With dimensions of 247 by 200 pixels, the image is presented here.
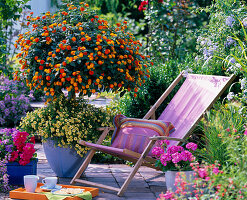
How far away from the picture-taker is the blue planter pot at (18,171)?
373 cm

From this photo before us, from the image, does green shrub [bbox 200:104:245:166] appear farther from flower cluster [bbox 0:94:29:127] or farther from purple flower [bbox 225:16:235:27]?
flower cluster [bbox 0:94:29:127]

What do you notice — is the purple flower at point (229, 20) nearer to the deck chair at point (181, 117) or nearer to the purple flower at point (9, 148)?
the deck chair at point (181, 117)

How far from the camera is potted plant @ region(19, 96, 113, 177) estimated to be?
12.8 ft

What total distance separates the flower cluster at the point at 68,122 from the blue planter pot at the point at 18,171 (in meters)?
0.32

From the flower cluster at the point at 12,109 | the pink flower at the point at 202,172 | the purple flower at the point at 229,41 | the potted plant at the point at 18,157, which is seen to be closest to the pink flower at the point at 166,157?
the pink flower at the point at 202,172

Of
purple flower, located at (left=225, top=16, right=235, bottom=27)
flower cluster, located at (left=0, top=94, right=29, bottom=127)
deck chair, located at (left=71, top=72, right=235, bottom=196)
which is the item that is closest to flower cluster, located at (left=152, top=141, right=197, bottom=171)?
deck chair, located at (left=71, top=72, right=235, bottom=196)

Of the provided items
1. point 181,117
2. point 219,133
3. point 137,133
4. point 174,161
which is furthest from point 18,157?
point 219,133

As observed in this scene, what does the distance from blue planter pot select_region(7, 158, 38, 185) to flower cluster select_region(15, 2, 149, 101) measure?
684mm

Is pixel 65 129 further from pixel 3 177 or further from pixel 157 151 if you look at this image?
pixel 157 151

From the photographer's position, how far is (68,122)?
12.7 feet

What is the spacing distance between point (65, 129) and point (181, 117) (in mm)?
1180

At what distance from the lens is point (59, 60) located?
393 centimetres

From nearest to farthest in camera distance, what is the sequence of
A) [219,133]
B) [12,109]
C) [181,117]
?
[219,133] → [181,117] → [12,109]

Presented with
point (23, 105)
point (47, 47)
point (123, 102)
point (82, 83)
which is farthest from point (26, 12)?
point (82, 83)
